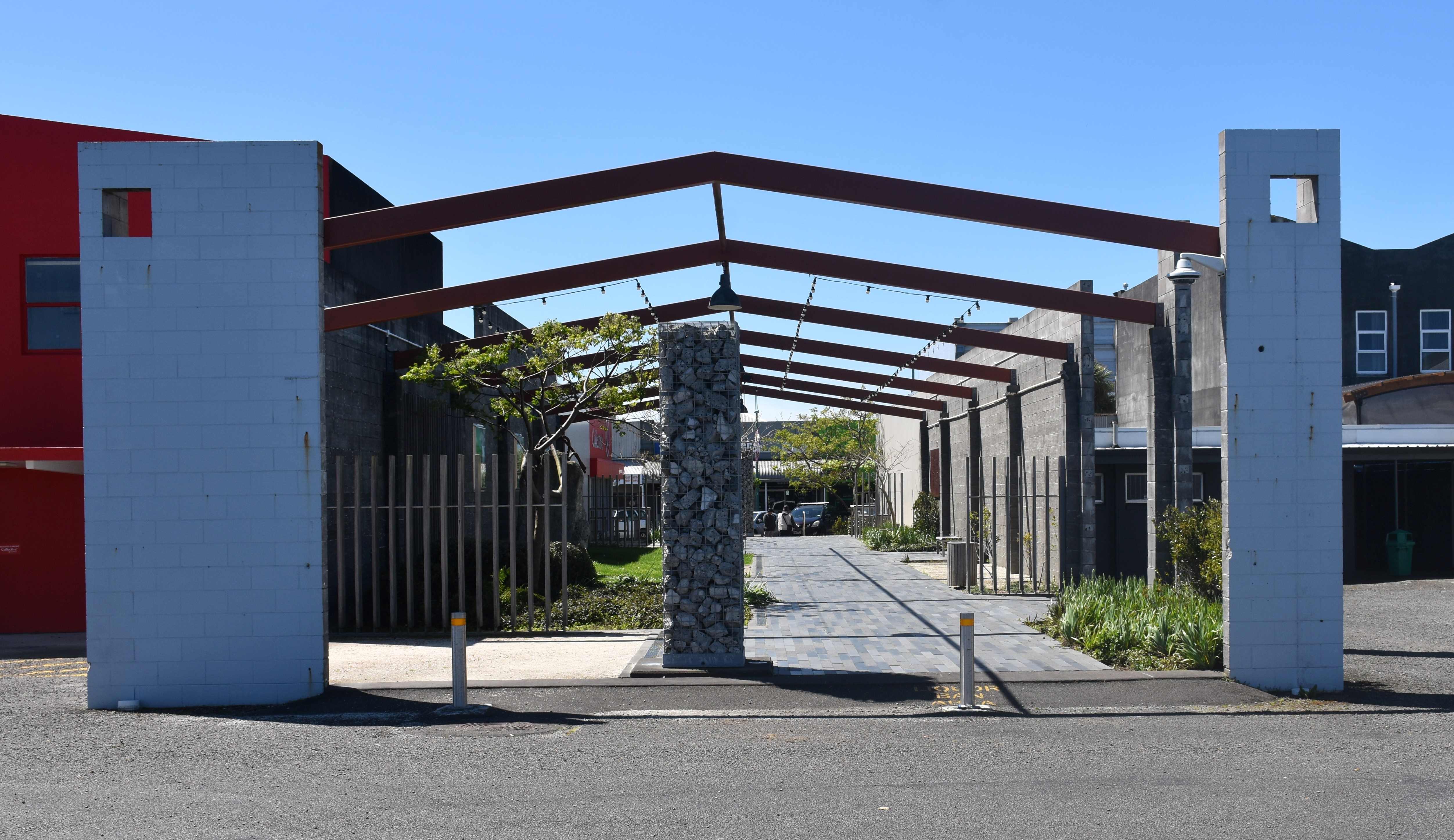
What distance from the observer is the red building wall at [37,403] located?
598 inches

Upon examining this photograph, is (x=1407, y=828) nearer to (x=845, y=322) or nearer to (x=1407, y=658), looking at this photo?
(x=1407, y=658)

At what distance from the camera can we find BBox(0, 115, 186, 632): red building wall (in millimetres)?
15188

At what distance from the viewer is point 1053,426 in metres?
18.7

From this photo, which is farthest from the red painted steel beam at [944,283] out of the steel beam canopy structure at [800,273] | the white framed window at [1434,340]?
the white framed window at [1434,340]

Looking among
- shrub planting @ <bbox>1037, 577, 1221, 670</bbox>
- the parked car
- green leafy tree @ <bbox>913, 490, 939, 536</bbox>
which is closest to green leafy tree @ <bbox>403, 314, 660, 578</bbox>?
shrub planting @ <bbox>1037, 577, 1221, 670</bbox>

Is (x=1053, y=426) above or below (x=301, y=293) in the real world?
below

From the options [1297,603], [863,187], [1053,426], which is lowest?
Result: [1297,603]

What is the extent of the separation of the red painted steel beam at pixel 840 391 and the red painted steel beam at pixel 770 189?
1552 cm

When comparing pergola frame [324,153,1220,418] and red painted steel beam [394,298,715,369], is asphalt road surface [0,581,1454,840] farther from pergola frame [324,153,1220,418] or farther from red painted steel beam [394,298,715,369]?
red painted steel beam [394,298,715,369]

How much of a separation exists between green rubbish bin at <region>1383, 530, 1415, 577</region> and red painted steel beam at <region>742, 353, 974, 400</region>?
8608 mm

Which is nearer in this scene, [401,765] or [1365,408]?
[401,765]

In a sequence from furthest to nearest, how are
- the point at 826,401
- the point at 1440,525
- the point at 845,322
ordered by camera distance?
the point at 826,401 → the point at 1440,525 → the point at 845,322

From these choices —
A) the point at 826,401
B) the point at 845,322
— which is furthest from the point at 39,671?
the point at 826,401

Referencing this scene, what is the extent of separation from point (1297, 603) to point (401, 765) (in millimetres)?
7850
